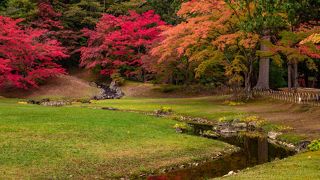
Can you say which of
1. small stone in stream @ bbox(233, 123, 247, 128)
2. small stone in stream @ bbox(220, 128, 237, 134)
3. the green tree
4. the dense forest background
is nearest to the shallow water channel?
small stone in stream @ bbox(220, 128, 237, 134)

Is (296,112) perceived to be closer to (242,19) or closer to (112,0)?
(242,19)

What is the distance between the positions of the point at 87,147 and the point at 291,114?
735 inches

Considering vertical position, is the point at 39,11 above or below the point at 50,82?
above

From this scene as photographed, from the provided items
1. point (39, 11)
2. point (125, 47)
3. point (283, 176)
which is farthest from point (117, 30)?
point (283, 176)

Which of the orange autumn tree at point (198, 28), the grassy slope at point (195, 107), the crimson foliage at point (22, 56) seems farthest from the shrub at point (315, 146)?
the crimson foliage at point (22, 56)

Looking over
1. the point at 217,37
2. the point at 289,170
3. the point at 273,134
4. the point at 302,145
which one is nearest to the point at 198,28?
the point at 217,37

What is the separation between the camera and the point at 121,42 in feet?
201

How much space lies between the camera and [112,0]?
252ft

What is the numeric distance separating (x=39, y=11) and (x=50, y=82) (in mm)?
14253

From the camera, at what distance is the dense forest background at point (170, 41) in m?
39.1

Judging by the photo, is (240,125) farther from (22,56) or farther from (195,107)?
(22,56)

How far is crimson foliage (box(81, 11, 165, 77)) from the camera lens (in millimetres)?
61188

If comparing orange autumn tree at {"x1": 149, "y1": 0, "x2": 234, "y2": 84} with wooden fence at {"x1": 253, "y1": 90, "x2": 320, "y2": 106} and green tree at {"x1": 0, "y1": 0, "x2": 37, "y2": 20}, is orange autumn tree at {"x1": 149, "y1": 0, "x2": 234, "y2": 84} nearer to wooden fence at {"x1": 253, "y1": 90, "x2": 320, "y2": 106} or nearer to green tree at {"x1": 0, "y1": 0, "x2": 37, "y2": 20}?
wooden fence at {"x1": 253, "y1": 90, "x2": 320, "y2": 106}

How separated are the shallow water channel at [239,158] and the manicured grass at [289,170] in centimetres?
215
